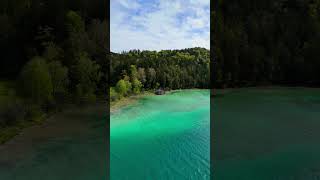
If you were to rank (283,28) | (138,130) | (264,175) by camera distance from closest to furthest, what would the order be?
(264,175) → (138,130) → (283,28)

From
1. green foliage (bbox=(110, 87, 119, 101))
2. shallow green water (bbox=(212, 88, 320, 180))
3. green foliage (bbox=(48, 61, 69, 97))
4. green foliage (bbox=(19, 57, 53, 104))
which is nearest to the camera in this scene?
shallow green water (bbox=(212, 88, 320, 180))

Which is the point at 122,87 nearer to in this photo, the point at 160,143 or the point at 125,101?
the point at 125,101

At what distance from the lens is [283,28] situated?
1155 inches

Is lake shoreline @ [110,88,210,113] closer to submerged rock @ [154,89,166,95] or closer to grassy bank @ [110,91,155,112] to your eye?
grassy bank @ [110,91,155,112]

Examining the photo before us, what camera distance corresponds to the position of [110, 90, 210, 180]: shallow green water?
7770 mm

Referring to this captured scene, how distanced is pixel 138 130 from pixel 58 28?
417 inches

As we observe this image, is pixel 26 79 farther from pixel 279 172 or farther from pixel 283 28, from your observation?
pixel 283 28

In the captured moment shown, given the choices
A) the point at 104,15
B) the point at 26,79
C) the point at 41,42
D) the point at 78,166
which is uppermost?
the point at 104,15

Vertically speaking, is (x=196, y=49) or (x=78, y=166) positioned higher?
(x=196, y=49)

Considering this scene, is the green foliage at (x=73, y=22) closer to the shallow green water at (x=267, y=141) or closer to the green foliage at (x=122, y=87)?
the green foliage at (x=122, y=87)

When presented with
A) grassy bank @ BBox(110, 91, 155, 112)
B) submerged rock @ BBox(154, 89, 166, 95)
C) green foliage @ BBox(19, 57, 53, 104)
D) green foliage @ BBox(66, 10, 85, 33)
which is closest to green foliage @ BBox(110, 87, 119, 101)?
grassy bank @ BBox(110, 91, 155, 112)

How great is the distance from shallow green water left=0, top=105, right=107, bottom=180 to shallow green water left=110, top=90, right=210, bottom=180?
0.44 meters

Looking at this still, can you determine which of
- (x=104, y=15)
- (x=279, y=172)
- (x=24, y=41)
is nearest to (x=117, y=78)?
(x=104, y=15)

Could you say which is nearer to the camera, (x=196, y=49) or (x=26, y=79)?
(x=26, y=79)
